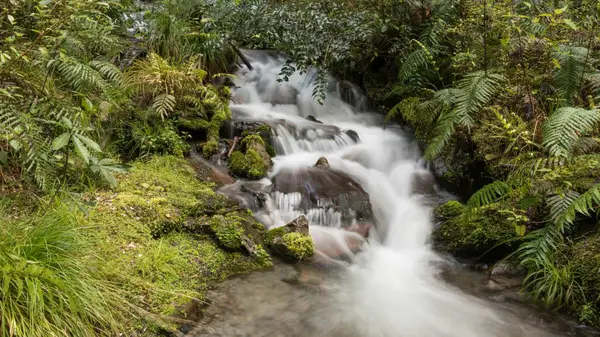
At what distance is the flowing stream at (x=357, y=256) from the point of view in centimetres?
332

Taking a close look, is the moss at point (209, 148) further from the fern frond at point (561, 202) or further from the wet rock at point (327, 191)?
the fern frond at point (561, 202)

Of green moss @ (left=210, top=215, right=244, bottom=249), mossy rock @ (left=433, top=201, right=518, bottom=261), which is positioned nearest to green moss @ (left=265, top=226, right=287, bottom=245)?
green moss @ (left=210, top=215, right=244, bottom=249)

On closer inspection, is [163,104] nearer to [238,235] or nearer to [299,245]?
[238,235]

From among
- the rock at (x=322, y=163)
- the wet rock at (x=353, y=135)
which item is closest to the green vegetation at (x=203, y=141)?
the rock at (x=322, y=163)

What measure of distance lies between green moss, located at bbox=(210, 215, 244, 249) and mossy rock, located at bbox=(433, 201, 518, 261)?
2.36 m

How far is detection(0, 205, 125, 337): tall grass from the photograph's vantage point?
7.24 feet

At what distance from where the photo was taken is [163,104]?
5.29 meters

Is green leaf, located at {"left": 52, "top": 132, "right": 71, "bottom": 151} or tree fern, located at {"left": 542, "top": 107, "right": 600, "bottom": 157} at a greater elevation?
tree fern, located at {"left": 542, "top": 107, "right": 600, "bottom": 157}

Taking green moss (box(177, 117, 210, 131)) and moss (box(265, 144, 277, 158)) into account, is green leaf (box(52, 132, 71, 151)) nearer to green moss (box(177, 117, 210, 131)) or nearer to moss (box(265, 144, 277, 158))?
green moss (box(177, 117, 210, 131))

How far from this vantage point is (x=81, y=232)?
122 inches

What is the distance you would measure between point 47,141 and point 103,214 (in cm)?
79

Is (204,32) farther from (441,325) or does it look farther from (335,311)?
(441,325)

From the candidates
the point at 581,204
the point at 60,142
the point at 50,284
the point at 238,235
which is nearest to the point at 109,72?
the point at 238,235

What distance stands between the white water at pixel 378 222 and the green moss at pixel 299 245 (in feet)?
1.06
